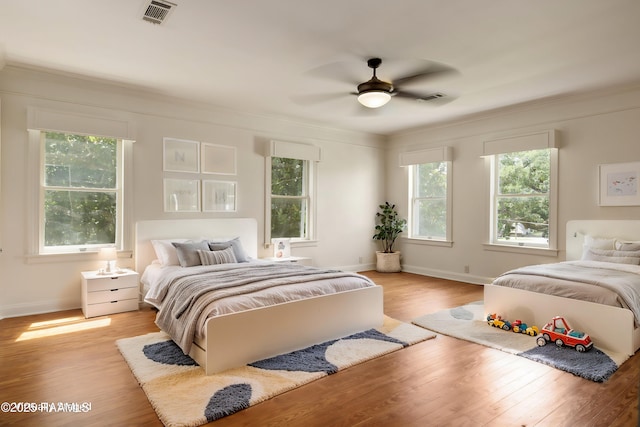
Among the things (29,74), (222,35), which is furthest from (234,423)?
(29,74)

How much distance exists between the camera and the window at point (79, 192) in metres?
4.15

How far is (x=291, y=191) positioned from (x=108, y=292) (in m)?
3.04

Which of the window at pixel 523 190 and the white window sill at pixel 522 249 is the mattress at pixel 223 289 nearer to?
the white window sill at pixel 522 249

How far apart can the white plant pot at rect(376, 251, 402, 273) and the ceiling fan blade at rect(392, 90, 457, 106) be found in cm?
306

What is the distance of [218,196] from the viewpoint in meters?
5.25

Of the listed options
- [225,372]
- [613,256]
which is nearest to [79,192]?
[225,372]

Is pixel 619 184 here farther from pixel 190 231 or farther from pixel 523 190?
pixel 190 231

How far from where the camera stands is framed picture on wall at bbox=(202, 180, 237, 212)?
513 cm

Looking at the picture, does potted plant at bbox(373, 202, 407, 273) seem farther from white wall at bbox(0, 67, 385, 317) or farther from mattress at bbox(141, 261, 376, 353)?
mattress at bbox(141, 261, 376, 353)

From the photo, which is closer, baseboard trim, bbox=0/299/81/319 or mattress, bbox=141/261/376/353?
mattress, bbox=141/261/376/353

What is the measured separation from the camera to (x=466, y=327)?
3.65m

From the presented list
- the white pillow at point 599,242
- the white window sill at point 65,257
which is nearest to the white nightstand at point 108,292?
the white window sill at point 65,257

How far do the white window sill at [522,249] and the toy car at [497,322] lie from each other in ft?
6.30

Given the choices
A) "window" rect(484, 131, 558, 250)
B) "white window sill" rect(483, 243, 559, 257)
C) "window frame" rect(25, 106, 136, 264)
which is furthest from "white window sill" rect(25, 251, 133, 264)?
"window" rect(484, 131, 558, 250)
